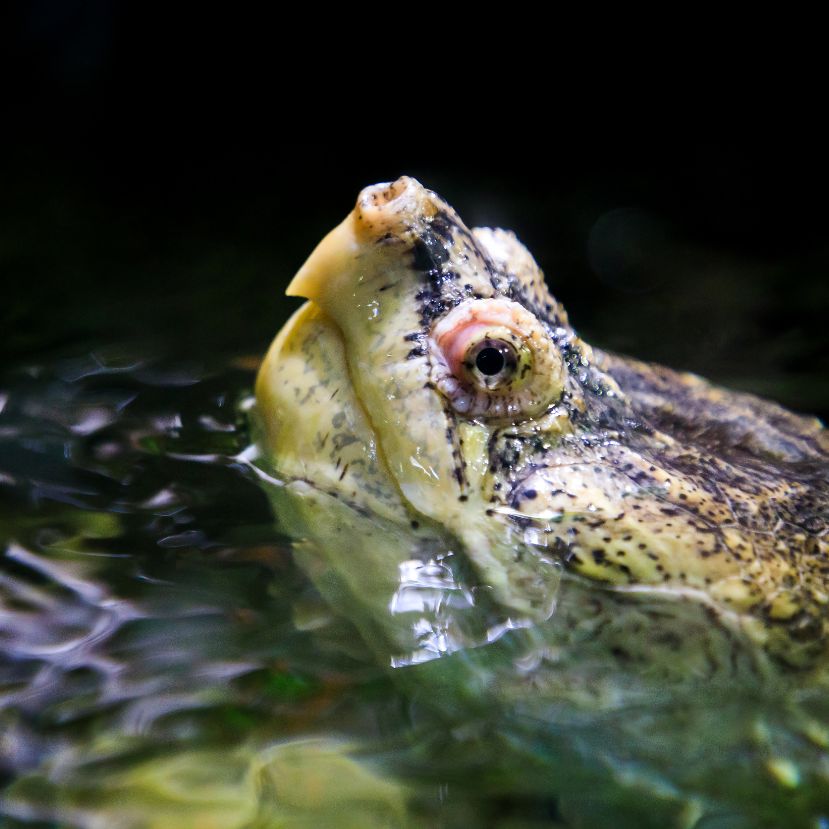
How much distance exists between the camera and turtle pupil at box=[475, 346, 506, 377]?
1.56 m

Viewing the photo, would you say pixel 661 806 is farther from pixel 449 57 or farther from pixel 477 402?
pixel 449 57

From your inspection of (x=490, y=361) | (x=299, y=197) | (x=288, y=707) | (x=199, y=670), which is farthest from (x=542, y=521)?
(x=299, y=197)

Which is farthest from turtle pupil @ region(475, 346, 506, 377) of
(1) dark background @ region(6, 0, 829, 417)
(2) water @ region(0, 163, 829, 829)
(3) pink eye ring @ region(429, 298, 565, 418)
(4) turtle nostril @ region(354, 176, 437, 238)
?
(1) dark background @ region(6, 0, 829, 417)

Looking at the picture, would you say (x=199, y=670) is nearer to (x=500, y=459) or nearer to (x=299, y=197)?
(x=500, y=459)

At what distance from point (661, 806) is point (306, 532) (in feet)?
2.63

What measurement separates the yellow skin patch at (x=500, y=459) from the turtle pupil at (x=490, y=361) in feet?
0.05

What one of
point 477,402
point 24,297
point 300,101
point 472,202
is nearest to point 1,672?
point 477,402

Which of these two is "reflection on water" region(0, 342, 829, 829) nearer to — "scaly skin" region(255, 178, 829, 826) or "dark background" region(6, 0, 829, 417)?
"scaly skin" region(255, 178, 829, 826)

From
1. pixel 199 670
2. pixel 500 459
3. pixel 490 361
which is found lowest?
pixel 199 670

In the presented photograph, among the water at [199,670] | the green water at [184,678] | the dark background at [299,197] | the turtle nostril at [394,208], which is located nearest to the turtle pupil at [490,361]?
the turtle nostril at [394,208]

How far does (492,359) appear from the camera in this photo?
1.56 metres

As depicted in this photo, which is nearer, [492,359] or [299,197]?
[492,359]

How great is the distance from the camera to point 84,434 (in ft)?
7.45

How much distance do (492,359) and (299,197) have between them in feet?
12.1
